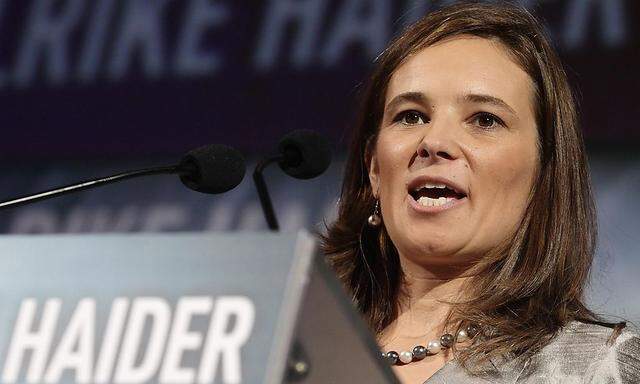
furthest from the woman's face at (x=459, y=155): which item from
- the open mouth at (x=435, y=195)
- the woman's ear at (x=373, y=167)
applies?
the woman's ear at (x=373, y=167)

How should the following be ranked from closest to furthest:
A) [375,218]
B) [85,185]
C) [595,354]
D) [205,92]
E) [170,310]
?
[170,310] < [85,185] < [595,354] < [375,218] < [205,92]

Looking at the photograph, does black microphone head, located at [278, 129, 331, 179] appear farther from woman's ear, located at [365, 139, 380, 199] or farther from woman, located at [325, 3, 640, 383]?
woman's ear, located at [365, 139, 380, 199]

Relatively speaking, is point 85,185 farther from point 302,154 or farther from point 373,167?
point 373,167

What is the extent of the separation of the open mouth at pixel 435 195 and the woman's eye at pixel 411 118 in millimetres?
109

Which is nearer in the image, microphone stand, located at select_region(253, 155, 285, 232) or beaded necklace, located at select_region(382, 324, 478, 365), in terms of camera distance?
microphone stand, located at select_region(253, 155, 285, 232)

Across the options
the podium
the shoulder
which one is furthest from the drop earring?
the podium

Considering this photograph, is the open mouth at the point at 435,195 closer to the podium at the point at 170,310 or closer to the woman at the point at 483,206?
the woman at the point at 483,206

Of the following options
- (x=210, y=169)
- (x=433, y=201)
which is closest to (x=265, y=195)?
(x=210, y=169)

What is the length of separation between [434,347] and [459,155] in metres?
0.28

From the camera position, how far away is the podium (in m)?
0.90

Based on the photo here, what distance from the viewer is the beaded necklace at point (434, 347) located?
1.66 meters

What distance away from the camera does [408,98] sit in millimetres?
1767

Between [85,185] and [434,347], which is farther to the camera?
[434,347]

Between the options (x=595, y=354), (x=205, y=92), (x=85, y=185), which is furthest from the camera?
(x=205, y=92)
